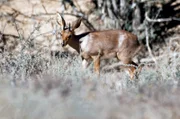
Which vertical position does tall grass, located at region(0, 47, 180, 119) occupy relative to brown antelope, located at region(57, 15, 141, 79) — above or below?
above

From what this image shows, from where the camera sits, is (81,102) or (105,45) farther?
(105,45)

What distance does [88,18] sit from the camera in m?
17.8

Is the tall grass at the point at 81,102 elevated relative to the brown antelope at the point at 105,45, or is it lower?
elevated

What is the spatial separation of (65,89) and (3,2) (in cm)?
1228

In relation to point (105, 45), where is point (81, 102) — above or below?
above

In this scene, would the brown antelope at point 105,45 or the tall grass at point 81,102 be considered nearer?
the tall grass at point 81,102

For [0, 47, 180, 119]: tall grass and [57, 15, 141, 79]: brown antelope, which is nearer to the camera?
[0, 47, 180, 119]: tall grass

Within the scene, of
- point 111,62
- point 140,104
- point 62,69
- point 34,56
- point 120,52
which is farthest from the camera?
point 111,62

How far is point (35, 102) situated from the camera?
484 cm

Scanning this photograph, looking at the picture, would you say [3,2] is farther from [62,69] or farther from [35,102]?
[35,102]

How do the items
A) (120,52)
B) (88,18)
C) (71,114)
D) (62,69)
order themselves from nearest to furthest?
(71,114), (62,69), (120,52), (88,18)

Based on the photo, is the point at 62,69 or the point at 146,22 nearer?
the point at 62,69

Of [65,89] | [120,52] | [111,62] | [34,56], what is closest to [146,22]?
[111,62]

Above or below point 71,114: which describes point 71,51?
below
